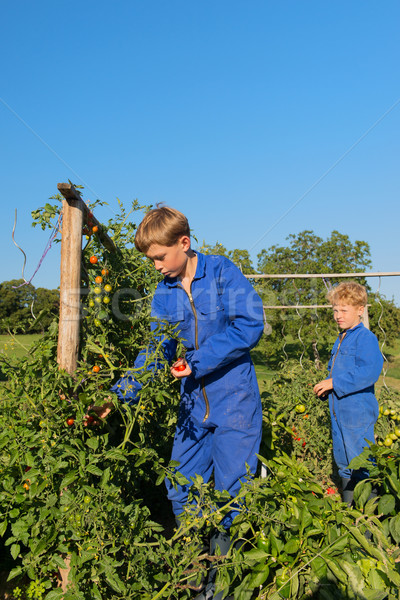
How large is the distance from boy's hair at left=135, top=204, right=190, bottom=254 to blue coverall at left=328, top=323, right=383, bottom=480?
4.28ft

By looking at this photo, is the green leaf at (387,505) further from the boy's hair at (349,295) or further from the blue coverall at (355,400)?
the boy's hair at (349,295)

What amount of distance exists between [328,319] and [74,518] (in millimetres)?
8333

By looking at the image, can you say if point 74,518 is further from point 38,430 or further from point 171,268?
point 171,268

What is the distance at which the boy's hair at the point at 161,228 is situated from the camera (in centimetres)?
188

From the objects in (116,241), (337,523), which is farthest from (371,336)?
(116,241)

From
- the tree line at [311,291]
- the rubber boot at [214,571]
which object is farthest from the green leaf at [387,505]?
the tree line at [311,291]

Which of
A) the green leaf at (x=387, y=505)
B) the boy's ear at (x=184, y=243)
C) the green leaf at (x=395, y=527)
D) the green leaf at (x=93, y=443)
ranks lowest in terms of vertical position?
the green leaf at (x=395, y=527)

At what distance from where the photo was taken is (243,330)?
6.22 feet

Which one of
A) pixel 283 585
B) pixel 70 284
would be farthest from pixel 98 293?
pixel 283 585

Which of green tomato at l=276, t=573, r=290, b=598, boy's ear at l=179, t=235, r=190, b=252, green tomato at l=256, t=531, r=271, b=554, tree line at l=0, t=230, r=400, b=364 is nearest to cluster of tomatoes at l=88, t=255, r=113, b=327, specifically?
boy's ear at l=179, t=235, r=190, b=252

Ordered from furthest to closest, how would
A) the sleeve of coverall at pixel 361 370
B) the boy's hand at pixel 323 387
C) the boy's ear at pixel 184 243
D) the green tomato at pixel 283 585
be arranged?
the boy's hand at pixel 323 387
the sleeve of coverall at pixel 361 370
the boy's ear at pixel 184 243
the green tomato at pixel 283 585

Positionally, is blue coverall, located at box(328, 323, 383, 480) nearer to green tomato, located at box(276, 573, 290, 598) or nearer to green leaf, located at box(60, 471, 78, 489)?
green tomato, located at box(276, 573, 290, 598)

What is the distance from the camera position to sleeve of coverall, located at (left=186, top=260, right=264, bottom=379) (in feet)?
6.04

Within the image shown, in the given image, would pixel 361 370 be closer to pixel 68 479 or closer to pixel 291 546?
pixel 291 546
